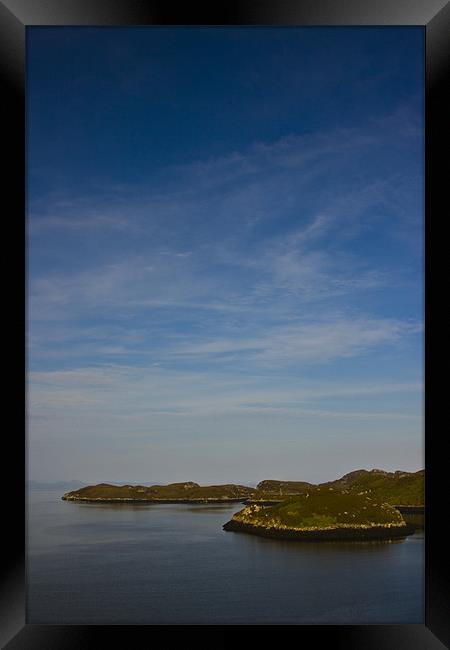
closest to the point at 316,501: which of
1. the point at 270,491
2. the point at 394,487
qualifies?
the point at 270,491

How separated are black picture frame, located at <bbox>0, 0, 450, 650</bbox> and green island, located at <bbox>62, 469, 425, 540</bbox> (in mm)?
4284

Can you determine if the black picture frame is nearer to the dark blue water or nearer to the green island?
the green island

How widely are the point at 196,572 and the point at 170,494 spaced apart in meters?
1.11

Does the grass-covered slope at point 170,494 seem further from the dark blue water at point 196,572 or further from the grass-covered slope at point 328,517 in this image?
the grass-covered slope at point 328,517

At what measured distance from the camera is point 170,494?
705cm

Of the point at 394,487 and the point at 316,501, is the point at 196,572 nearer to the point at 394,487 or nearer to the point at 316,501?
the point at 316,501

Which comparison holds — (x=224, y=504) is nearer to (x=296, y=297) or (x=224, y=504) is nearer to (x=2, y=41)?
(x=296, y=297)

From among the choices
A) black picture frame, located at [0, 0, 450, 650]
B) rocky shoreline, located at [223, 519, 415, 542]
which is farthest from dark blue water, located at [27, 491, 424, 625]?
black picture frame, located at [0, 0, 450, 650]

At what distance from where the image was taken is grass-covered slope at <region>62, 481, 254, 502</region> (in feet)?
20.2

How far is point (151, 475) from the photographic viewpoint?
5.84 meters

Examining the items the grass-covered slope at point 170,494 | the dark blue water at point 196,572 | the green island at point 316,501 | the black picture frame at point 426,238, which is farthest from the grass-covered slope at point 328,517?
the black picture frame at point 426,238

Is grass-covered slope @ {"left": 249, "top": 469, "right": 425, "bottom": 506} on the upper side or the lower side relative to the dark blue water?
upper

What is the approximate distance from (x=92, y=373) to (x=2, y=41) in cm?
420

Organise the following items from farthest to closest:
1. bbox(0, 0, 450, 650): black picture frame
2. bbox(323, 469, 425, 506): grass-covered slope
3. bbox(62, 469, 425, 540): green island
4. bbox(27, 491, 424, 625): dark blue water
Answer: bbox(27, 491, 424, 625): dark blue water
bbox(323, 469, 425, 506): grass-covered slope
bbox(62, 469, 425, 540): green island
bbox(0, 0, 450, 650): black picture frame
